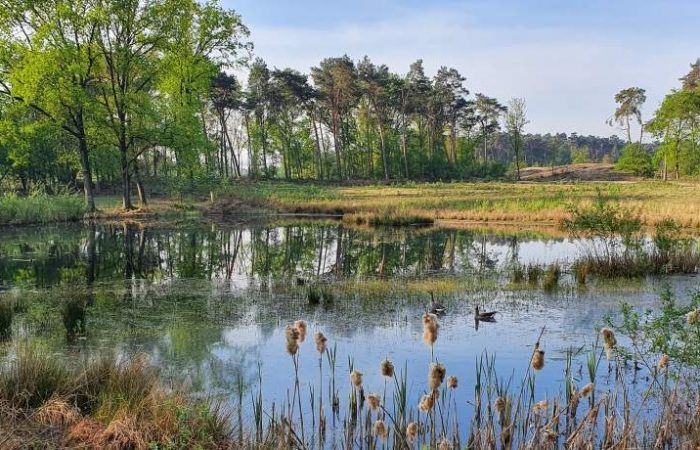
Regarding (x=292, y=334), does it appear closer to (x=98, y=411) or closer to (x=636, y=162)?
(x=98, y=411)

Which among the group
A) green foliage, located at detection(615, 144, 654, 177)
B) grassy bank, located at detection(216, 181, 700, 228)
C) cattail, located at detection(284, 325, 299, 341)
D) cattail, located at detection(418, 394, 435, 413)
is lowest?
grassy bank, located at detection(216, 181, 700, 228)

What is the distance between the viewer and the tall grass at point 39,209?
1190 inches

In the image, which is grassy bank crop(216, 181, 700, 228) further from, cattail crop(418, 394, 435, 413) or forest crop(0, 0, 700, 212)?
cattail crop(418, 394, 435, 413)

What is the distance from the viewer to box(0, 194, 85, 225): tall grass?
30.2 m

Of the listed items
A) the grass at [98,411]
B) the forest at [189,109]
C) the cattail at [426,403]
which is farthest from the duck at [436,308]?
the forest at [189,109]

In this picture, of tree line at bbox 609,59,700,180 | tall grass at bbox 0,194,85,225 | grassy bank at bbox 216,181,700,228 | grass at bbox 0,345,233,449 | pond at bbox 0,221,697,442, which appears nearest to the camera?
grass at bbox 0,345,233,449

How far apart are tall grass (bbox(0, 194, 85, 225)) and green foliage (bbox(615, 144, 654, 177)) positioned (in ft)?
203

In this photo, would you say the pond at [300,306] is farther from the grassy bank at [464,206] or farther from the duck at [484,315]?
the grassy bank at [464,206]

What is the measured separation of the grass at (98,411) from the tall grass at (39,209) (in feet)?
89.5

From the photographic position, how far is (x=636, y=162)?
238 ft

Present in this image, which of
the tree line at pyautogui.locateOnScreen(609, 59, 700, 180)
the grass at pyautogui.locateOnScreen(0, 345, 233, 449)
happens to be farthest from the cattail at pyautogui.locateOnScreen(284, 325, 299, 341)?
the tree line at pyautogui.locateOnScreen(609, 59, 700, 180)

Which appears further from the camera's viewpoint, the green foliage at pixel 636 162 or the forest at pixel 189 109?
the green foliage at pixel 636 162

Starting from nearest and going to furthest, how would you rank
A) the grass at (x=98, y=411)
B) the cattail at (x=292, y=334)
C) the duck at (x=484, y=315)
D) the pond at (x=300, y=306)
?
the cattail at (x=292, y=334) < the grass at (x=98, y=411) < the pond at (x=300, y=306) < the duck at (x=484, y=315)

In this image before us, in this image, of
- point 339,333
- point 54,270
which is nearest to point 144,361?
point 339,333
